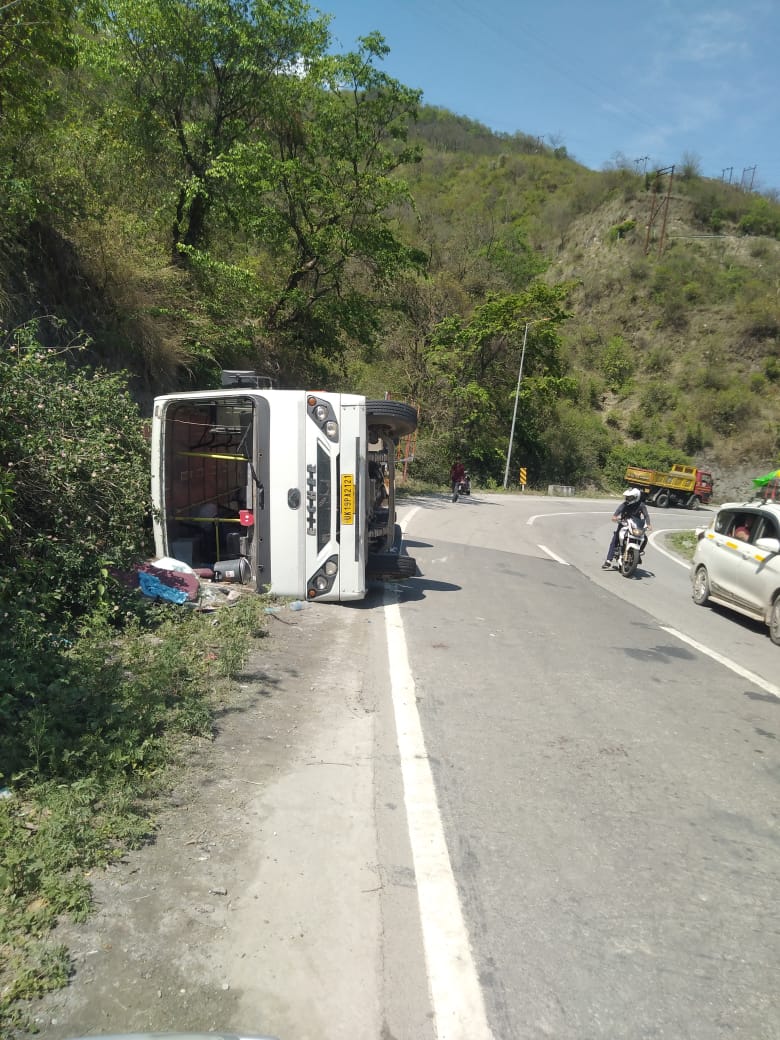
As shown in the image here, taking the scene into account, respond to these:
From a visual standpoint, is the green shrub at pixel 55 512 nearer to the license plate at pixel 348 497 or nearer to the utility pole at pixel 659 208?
the license plate at pixel 348 497

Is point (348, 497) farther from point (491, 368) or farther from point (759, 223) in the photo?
point (759, 223)

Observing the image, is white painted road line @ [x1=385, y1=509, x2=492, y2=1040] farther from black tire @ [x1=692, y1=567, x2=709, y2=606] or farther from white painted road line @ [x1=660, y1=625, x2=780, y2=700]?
black tire @ [x1=692, y1=567, x2=709, y2=606]

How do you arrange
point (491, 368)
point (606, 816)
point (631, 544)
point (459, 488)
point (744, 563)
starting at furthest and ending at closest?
point (491, 368)
point (459, 488)
point (631, 544)
point (744, 563)
point (606, 816)

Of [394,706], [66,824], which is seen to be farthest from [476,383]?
[66,824]

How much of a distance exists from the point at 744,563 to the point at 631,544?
359 cm

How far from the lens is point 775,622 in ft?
31.4

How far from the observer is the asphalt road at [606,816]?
283 cm

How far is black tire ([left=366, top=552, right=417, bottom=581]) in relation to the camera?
9508mm

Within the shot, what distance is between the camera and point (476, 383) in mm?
41281

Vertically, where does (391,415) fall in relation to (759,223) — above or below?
below

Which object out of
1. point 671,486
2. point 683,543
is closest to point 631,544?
point 683,543

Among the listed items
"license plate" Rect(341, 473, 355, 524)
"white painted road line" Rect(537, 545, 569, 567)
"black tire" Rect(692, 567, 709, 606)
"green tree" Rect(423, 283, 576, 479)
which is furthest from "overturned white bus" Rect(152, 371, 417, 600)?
"green tree" Rect(423, 283, 576, 479)

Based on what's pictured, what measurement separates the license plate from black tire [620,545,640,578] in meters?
7.73

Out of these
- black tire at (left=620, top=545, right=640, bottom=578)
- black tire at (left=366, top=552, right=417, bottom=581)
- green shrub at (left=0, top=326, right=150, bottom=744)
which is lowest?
black tire at (left=620, top=545, right=640, bottom=578)
